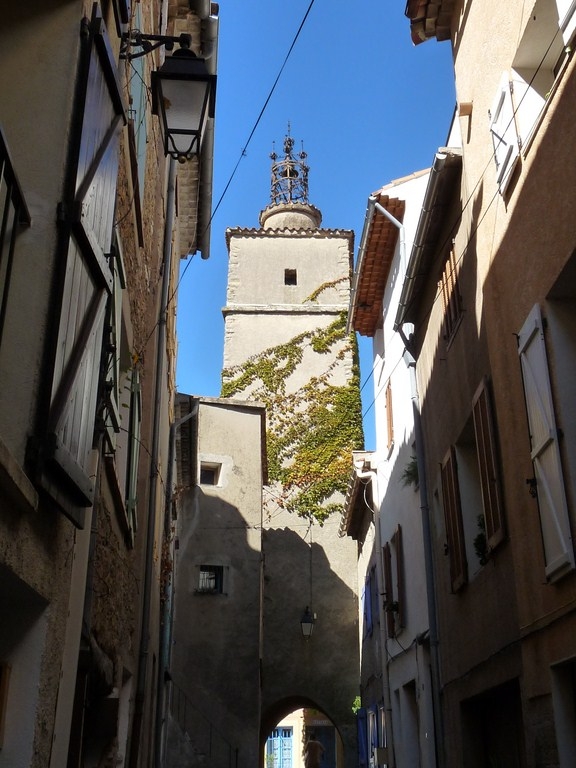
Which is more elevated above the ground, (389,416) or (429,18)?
(429,18)

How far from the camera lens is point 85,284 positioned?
380 cm

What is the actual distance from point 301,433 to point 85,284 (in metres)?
22.1

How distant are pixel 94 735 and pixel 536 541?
3.16m

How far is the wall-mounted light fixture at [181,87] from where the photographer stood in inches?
204

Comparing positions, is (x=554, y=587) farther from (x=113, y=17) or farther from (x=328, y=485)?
(x=328, y=485)

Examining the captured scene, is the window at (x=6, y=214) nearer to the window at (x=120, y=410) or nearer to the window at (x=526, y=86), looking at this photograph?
the window at (x=120, y=410)

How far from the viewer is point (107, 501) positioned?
5734 mm

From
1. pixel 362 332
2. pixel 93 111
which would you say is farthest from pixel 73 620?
pixel 362 332

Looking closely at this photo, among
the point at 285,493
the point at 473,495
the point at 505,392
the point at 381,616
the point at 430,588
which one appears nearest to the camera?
the point at 505,392

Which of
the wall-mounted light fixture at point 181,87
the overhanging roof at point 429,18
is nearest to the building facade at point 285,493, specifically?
the overhanging roof at point 429,18

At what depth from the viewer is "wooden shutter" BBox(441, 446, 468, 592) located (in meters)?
7.81

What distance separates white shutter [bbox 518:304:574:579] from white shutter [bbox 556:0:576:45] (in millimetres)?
1608

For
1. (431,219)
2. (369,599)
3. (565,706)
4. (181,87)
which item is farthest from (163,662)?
(181,87)

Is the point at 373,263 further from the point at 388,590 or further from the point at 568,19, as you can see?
the point at 568,19
